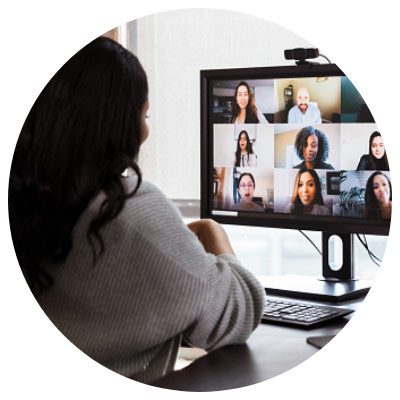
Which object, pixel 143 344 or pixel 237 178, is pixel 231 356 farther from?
pixel 237 178

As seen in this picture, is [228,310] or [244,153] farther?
[244,153]

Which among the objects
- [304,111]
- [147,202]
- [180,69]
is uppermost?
[180,69]

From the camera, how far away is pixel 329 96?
1058 mm

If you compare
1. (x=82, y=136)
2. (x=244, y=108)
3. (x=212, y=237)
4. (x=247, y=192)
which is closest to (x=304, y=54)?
(x=244, y=108)

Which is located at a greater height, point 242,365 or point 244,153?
point 244,153

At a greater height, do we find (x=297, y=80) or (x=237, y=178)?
(x=297, y=80)

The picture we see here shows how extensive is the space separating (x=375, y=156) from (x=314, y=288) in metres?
0.24

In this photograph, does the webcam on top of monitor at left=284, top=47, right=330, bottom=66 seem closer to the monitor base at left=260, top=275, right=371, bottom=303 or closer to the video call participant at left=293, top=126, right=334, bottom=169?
the video call participant at left=293, top=126, right=334, bottom=169

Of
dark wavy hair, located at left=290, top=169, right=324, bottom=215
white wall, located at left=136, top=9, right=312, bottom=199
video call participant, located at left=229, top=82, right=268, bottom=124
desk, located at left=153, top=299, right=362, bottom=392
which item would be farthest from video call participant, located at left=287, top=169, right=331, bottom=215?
white wall, located at left=136, top=9, right=312, bottom=199

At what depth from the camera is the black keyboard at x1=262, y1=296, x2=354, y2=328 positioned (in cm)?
90

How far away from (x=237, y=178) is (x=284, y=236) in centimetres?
133

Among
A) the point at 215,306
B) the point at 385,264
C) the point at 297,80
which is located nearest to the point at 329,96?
the point at 297,80

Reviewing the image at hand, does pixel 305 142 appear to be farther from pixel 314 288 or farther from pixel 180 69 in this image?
pixel 180 69

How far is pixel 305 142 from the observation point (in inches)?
42.5
